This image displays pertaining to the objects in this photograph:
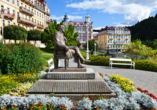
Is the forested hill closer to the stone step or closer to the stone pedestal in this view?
the stone step

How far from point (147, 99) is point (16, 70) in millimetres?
7247

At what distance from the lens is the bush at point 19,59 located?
8.12 meters

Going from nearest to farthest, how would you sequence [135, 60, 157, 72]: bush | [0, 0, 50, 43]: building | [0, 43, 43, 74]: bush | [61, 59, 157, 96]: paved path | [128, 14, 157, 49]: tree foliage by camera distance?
[61, 59, 157, 96]: paved path, [0, 43, 43, 74]: bush, [135, 60, 157, 72]: bush, [0, 0, 50, 43]: building, [128, 14, 157, 49]: tree foliage

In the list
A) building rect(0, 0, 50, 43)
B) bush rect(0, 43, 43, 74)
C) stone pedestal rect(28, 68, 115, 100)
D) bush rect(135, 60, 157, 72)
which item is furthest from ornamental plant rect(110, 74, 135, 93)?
building rect(0, 0, 50, 43)

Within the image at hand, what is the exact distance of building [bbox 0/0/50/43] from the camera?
1291 inches

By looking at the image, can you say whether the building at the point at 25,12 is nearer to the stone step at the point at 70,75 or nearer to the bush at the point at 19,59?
the bush at the point at 19,59

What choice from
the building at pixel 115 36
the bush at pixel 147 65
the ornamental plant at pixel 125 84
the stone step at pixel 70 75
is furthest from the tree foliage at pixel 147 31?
the stone step at pixel 70 75

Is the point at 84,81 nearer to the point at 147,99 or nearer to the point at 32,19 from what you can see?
→ the point at 147,99

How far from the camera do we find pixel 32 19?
150ft

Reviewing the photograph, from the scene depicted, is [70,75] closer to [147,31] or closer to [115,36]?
[115,36]

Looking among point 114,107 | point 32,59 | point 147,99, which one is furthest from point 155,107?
point 32,59

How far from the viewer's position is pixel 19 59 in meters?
8.17

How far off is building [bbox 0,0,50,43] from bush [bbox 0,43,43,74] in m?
17.8

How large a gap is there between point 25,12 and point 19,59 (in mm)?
36762
